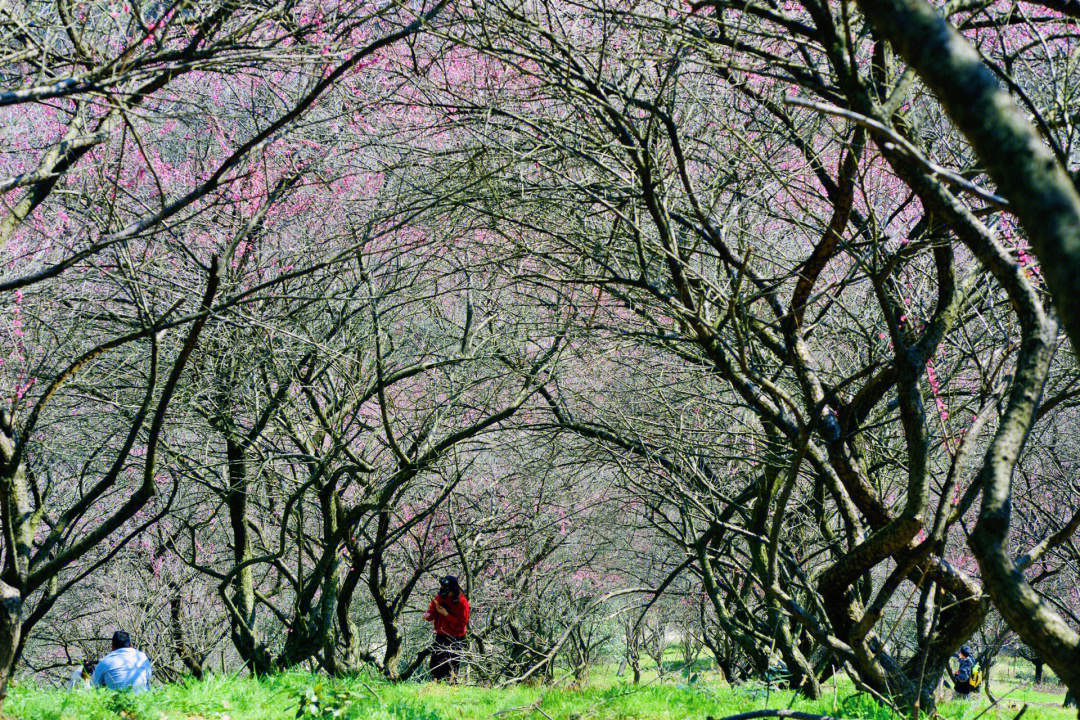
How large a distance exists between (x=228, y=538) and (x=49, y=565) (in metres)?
10.9

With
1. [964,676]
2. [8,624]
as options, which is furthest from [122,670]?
[964,676]

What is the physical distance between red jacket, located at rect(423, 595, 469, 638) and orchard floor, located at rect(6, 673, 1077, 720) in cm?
330

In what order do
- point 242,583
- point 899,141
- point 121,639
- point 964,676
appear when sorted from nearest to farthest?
point 899,141, point 121,639, point 242,583, point 964,676

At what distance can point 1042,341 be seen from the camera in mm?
2084

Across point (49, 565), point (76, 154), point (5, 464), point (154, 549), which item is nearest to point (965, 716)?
point (49, 565)

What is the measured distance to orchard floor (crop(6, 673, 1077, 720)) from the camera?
5.20m

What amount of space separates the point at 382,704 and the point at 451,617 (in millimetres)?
5435

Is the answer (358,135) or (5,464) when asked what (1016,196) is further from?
(358,135)

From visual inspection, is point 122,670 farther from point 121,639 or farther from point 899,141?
point 899,141

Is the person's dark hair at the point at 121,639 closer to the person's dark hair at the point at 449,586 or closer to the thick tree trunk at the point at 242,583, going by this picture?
the thick tree trunk at the point at 242,583

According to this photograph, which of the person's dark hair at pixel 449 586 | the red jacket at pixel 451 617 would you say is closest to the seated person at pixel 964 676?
the red jacket at pixel 451 617

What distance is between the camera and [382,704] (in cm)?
559

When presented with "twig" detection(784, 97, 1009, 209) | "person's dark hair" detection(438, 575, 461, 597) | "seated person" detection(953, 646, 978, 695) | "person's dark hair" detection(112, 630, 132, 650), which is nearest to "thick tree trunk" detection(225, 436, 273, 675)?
"person's dark hair" detection(112, 630, 132, 650)

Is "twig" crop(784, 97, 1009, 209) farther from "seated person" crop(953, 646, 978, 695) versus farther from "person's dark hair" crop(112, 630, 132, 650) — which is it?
"seated person" crop(953, 646, 978, 695)
